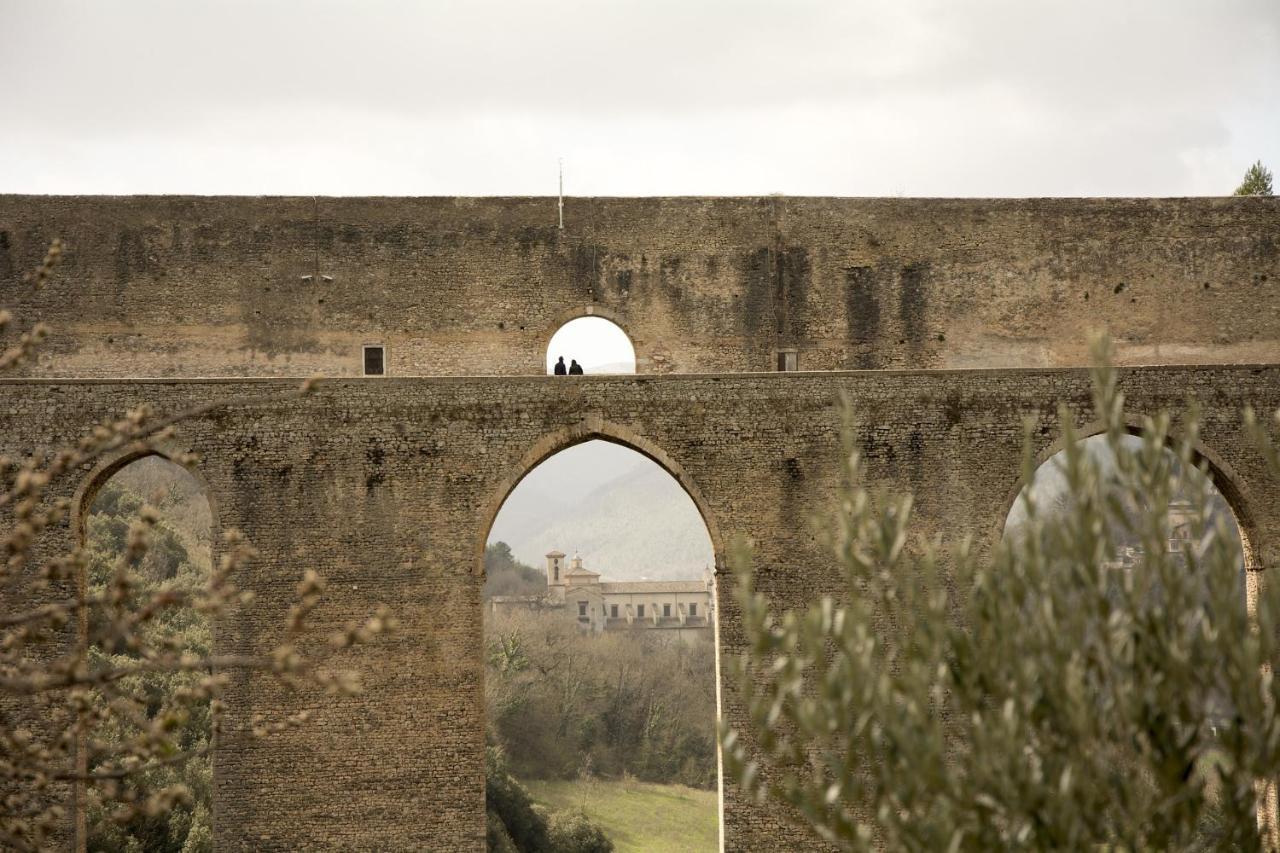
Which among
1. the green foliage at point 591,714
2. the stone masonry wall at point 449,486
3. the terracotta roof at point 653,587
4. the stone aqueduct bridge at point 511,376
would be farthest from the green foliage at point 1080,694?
the terracotta roof at point 653,587

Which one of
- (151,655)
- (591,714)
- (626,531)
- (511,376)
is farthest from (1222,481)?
(626,531)

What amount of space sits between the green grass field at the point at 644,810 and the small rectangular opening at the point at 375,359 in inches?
663

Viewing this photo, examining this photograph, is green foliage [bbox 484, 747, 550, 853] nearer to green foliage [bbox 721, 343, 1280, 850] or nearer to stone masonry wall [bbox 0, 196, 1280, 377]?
stone masonry wall [bbox 0, 196, 1280, 377]

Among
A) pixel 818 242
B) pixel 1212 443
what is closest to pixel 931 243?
pixel 818 242

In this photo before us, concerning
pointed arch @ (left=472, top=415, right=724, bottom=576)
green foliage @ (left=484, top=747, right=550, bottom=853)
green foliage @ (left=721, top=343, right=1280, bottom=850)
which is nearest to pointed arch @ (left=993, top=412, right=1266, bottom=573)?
pointed arch @ (left=472, top=415, right=724, bottom=576)

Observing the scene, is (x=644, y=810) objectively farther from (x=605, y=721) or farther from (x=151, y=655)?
(x=151, y=655)

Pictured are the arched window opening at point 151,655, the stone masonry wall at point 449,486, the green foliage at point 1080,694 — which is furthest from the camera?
the stone masonry wall at point 449,486

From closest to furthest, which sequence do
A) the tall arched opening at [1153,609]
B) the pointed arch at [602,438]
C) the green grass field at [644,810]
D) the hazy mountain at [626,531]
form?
the tall arched opening at [1153,609] → the pointed arch at [602,438] → the green grass field at [644,810] → the hazy mountain at [626,531]

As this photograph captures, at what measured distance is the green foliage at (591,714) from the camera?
1400 inches

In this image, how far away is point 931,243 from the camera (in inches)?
739

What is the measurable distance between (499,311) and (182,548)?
18.8 metres

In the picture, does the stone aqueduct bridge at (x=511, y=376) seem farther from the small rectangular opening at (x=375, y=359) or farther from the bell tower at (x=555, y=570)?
the bell tower at (x=555, y=570)

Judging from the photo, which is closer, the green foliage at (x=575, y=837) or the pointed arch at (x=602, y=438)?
the pointed arch at (x=602, y=438)

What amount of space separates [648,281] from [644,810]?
20077 millimetres
